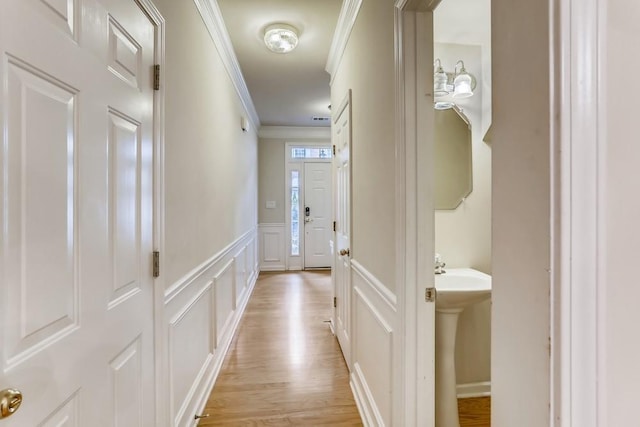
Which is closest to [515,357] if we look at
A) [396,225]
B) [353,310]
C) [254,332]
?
[396,225]

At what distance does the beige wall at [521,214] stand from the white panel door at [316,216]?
5.31 m

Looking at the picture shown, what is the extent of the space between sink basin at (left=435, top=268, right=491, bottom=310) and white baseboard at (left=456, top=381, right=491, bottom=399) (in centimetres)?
69

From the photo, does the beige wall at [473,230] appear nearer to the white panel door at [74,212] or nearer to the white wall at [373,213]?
the white wall at [373,213]

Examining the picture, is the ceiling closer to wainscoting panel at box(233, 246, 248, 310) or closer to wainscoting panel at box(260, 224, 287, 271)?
wainscoting panel at box(233, 246, 248, 310)

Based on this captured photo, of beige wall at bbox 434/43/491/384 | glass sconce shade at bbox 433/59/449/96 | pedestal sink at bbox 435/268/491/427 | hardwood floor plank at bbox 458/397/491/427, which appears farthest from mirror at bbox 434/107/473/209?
hardwood floor plank at bbox 458/397/491/427

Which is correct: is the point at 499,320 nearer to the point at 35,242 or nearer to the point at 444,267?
the point at 35,242

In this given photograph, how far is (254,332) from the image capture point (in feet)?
9.84

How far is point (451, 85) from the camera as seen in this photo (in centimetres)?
195

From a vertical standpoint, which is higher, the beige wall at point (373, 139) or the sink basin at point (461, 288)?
the beige wall at point (373, 139)

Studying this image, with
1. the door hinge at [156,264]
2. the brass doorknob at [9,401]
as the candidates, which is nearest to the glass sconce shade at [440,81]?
the door hinge at [156,264]

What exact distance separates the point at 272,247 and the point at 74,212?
5.03 meters

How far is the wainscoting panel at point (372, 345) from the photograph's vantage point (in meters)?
1.40
